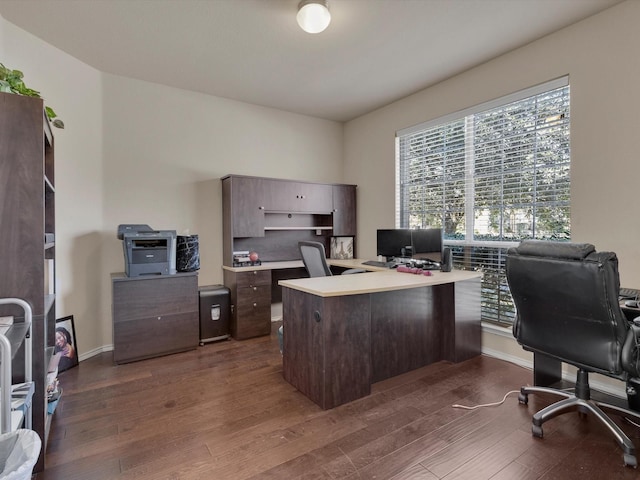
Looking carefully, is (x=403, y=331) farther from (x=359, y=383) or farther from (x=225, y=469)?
(x=225, y=469)

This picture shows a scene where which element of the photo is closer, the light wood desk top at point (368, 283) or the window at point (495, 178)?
the light wood desk top at point (368, 283)

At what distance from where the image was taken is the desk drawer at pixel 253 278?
3.78m

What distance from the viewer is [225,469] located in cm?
174

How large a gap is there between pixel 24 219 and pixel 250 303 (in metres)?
2.41

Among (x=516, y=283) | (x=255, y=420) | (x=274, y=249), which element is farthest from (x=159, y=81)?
(x=516, y=283)

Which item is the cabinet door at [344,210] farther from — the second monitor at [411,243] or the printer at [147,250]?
the printer at [147,250]

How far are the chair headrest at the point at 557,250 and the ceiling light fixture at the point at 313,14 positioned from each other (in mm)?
2030

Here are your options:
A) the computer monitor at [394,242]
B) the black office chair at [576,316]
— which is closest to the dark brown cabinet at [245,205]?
the computer monitor at [394,242]

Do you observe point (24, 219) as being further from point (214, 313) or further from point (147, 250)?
point (214, 313)

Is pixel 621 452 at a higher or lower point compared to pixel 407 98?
lower

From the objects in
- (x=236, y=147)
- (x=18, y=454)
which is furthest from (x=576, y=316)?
(x=236, y=147)

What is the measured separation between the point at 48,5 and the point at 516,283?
376cm

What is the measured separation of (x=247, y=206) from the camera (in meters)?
4.01

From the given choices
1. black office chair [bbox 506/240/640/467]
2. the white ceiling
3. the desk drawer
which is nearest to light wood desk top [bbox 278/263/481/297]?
black office chair [bbox 506/240/640/467]
